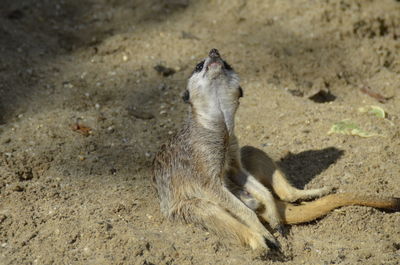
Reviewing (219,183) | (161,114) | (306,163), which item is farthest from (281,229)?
(161,114)

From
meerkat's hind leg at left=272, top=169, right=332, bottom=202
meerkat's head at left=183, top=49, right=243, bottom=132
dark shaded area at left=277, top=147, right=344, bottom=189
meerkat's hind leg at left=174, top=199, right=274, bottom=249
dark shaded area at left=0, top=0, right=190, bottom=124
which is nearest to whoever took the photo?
meerkat's hind leg at left=174, top=199, right=274, bottom=249

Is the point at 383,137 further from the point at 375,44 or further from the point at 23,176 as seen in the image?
the point at 23,176

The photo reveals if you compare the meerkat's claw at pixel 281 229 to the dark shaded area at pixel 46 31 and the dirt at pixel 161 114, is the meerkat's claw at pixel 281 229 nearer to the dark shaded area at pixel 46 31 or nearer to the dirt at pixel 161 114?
the dirt at pixel 161 114

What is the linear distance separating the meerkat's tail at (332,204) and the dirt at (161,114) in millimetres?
44

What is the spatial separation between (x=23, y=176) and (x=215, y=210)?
4.17 feet

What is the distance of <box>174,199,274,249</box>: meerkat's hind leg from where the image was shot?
2.86 meters

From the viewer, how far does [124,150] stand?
3799 millimetres

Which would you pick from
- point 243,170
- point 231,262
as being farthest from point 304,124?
point 231,262

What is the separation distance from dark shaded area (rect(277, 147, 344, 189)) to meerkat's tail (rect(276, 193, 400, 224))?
1.33ft

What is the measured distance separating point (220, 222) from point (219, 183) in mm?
216

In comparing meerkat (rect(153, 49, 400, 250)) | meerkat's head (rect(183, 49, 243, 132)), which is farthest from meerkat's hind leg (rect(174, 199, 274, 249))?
meerkat's head (rect(183, 49, 243, 132))

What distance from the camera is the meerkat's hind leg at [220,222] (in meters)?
2.86

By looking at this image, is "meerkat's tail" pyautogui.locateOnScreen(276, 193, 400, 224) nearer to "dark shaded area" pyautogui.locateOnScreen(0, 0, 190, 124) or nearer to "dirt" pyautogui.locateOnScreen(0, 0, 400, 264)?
"dirt" pyautogui.locateOnScreen(0, 0, 400, 264)

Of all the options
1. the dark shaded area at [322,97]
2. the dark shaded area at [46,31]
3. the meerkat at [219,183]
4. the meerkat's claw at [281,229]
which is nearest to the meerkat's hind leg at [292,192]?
the meerkat at [219,183]
